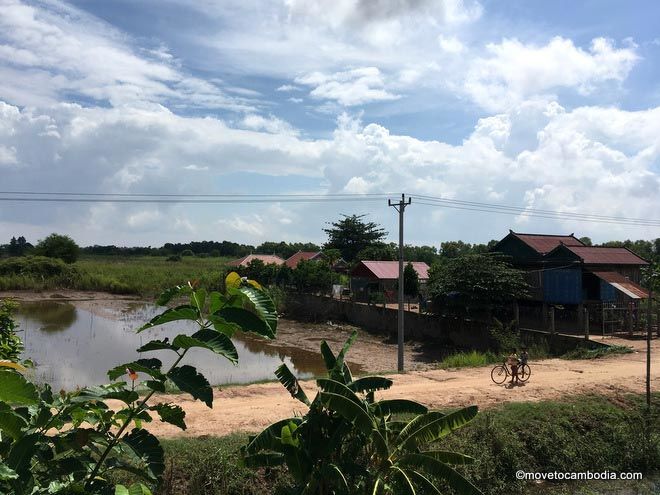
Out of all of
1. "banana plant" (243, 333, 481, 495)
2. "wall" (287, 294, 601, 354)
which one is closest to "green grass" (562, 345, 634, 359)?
"wall" (287, 294, 601, 354)

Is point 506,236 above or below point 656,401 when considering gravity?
above

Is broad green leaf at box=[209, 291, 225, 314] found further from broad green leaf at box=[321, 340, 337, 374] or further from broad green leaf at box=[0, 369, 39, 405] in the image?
broad green leaf at box=[321, 340, 337, 374]

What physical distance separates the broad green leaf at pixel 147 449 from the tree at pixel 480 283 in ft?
71.8

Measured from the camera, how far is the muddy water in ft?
61.8

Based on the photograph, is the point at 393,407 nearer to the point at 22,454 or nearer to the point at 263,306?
the point at 263,306

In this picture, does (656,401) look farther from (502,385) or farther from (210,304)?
(210,304)

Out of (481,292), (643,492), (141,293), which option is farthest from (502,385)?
(141,293)

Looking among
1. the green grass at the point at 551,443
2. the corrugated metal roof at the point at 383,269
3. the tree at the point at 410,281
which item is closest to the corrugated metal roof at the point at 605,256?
the tree at the point at 410,281

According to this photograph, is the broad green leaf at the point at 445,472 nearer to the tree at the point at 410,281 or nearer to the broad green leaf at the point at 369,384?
the broad green leaf at the point at 369,384

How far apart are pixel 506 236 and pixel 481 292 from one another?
4957 millimetres

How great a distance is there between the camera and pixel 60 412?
2883 millimetres

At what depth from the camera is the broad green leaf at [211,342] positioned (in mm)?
2695

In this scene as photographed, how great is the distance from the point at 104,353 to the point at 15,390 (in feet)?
75.6

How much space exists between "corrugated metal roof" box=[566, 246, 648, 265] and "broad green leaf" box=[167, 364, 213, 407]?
2360cm
